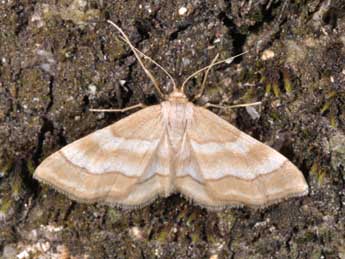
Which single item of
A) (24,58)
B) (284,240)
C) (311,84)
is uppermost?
(24,58)

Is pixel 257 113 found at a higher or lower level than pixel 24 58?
lower

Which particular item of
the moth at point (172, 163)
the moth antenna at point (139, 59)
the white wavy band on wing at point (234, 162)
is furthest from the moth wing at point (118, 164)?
the white wavy band on wing at point (234, 162)

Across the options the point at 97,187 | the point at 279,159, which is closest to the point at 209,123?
the point at 279,159

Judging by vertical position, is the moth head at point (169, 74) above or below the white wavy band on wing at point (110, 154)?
above

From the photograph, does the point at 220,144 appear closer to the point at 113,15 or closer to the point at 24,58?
the point at 113,15

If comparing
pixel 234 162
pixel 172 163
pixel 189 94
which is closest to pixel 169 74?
pixel 189 94

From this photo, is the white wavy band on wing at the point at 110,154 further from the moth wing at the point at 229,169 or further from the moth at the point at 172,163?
the moth wing at the point at 229,169

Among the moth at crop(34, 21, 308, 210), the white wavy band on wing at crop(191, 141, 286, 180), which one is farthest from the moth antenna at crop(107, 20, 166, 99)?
the white wavy band on wing at crop(191, 141, 286, 180)
